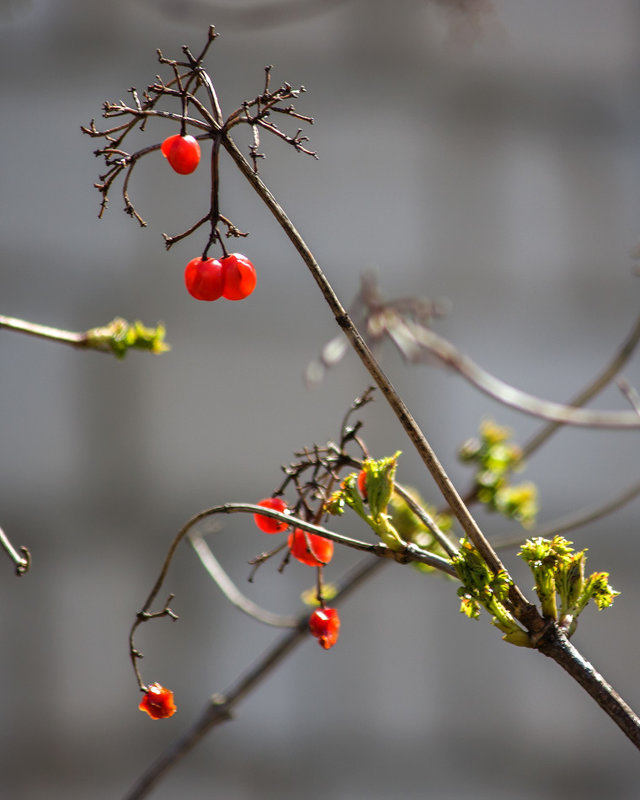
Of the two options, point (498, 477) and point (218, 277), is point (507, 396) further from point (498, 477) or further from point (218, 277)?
point (218, 277)

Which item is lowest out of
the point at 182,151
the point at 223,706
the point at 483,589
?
the point at 223,706

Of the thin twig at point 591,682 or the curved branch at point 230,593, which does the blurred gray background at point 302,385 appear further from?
the thin twig at point 591,682

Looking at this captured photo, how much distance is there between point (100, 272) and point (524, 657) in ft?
3.10

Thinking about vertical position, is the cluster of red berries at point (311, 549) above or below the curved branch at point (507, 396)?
below

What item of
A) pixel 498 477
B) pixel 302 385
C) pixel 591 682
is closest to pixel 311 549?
pixel 591 682

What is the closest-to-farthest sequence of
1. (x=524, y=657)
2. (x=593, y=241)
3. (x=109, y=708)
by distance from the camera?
(x=109, y=708), (x=524, y=657), (x=593, y=241)

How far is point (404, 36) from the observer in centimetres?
148

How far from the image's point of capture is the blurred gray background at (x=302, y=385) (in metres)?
1.25

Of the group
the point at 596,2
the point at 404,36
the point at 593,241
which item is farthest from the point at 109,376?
the point at 596,2

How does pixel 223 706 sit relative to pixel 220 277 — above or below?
below

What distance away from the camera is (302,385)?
4.45ft

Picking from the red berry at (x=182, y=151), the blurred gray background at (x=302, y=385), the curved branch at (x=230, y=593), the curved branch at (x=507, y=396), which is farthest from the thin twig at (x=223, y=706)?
the blurred gray background at (x=302, y=385)

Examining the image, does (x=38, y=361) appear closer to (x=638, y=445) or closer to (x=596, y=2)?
(x=638, y=445)

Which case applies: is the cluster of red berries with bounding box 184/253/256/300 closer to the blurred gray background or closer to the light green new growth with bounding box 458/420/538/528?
the light green new growth with bounding box 458/420/538/528
